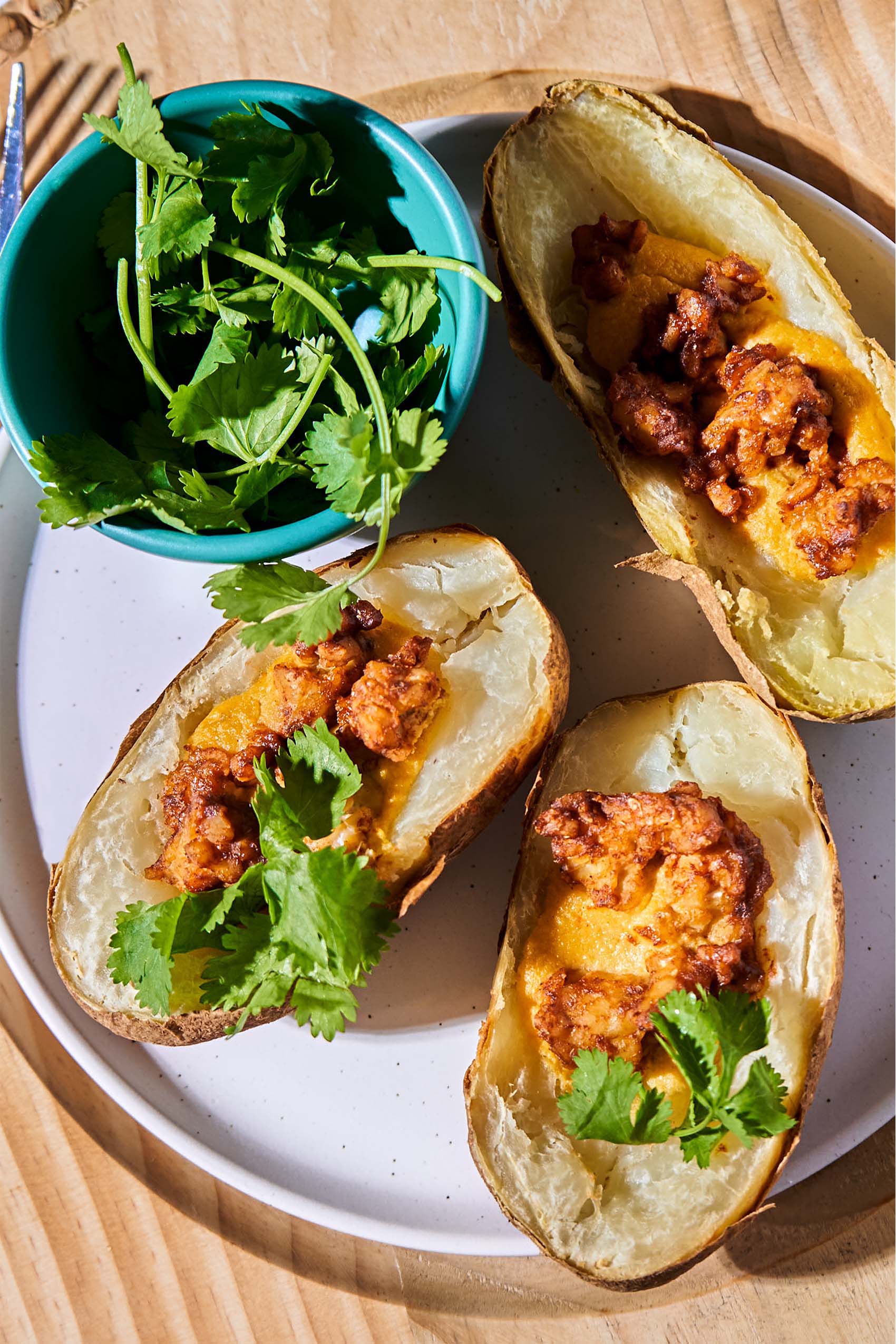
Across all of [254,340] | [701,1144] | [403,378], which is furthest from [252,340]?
[701,1144]

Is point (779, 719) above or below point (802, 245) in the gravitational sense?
below

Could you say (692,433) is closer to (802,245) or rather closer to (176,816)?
(802,245)

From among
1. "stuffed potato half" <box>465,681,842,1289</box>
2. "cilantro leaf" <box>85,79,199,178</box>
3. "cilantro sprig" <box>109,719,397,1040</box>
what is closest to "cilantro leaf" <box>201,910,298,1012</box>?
"cilantro sprig" <box>109,719,397,1040</box>

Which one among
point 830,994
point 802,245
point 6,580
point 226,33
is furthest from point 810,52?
point 6,580

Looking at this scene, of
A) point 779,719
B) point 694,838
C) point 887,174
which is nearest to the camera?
point 694,838

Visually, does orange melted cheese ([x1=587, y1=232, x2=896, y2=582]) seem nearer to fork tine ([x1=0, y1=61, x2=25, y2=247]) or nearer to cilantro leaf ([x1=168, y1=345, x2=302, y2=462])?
cilantro leaf ([x1=168, y1=345, x2=302, y2=462])
